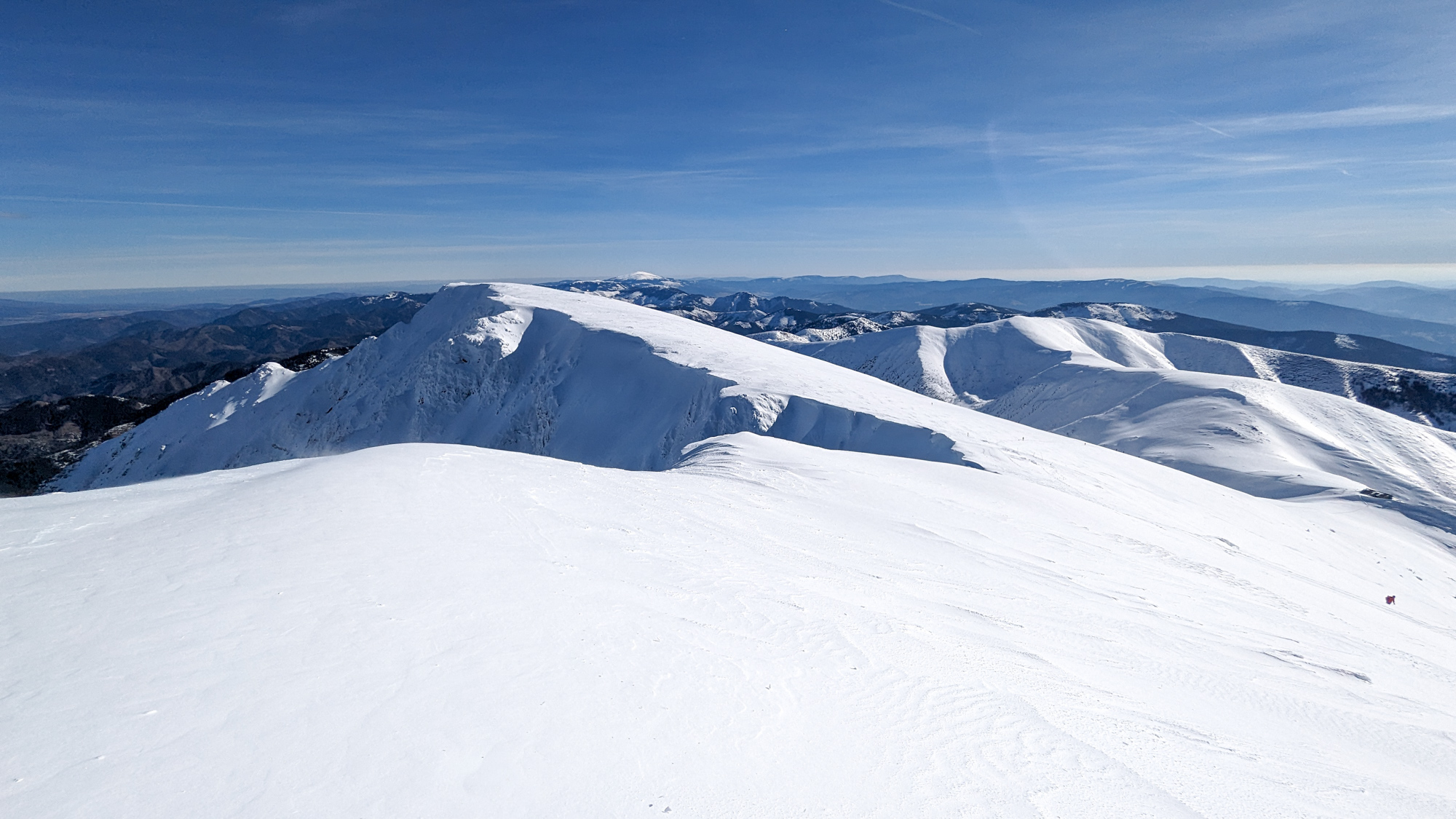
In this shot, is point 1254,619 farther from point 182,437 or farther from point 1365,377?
point 1365,377

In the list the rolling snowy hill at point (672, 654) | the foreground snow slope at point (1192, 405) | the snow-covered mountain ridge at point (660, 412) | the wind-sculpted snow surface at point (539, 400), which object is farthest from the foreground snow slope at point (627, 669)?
the foreground snow slope at point (1192, 405)

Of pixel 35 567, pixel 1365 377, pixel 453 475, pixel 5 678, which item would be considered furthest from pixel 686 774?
pixel 1365 377

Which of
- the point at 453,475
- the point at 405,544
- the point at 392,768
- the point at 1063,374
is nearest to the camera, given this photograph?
the point at 392,768

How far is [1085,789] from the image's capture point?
5.00 meters

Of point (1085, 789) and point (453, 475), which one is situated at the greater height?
point (453, 475)

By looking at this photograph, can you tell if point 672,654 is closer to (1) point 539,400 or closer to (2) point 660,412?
(2) point 660,412

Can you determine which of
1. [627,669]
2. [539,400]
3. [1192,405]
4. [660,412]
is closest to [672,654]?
[627,669]

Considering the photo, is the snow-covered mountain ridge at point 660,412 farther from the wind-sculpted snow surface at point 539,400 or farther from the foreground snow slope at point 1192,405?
the foreground snow slope at point 1192,405

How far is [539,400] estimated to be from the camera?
4072 cm

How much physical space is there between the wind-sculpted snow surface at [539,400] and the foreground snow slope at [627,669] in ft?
41.4

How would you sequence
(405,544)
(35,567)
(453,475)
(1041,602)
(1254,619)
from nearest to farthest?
1. (35,567)
2. (405,544)
3. (1041,602)
4. (1254,619)
5. (453,475)

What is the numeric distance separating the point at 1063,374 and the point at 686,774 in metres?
85.0

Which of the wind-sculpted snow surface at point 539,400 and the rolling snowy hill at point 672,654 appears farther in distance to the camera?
the wind-sculpted snow surface at point 539,400

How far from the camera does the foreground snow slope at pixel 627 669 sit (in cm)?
429
